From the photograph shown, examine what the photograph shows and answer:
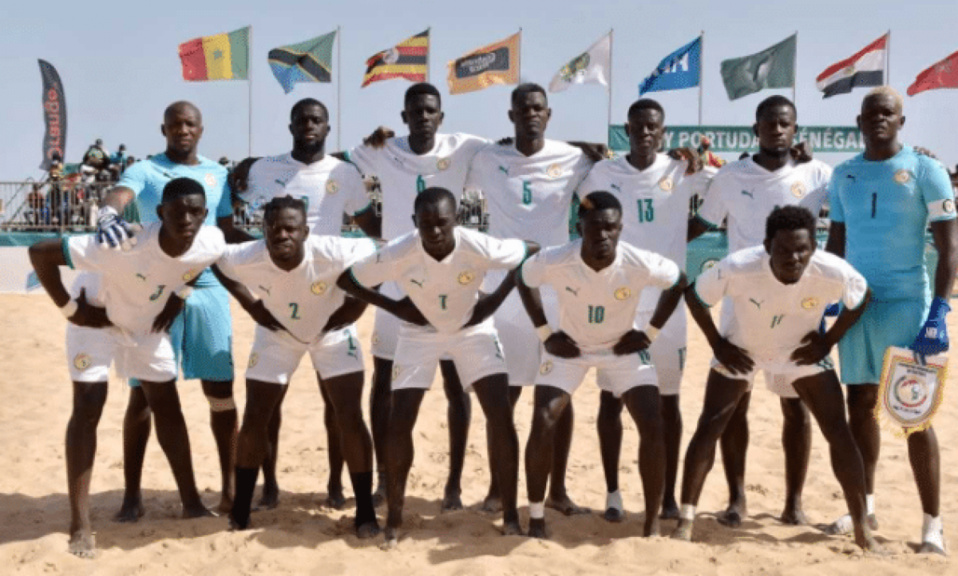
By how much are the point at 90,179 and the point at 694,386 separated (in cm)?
1468

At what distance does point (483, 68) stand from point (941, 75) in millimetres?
11755

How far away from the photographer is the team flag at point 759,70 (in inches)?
1056

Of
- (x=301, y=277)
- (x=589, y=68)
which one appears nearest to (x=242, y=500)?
(x=301, y=277)

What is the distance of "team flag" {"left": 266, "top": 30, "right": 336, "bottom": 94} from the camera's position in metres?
26.4

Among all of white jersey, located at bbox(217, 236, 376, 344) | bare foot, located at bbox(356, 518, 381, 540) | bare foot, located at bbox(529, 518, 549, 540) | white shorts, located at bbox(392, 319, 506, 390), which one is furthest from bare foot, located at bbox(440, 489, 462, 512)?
white jersey, located at bbox(217, 236, 376, 344)

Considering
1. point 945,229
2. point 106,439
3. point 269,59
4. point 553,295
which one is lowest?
point 106,439

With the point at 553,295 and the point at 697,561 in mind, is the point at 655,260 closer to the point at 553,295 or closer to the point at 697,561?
the point at 553,295

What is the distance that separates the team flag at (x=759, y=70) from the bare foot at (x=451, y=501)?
2239 cm

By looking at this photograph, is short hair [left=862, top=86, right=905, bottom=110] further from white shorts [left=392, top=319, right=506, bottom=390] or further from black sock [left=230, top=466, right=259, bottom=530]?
black sock [left=230, top=466, right=259, bottom=530]

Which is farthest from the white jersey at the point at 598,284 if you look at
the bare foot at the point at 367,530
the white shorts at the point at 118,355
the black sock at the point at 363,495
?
the white shorts at the point at 118,355

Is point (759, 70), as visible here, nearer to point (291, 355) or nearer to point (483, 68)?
point (483, 68)

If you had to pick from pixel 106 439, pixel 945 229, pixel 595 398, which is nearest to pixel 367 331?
pixel 595 398

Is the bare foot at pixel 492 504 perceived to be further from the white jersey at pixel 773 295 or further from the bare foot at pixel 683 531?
the white jersey at pixel 773 295

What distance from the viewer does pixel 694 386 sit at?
11.4 m
